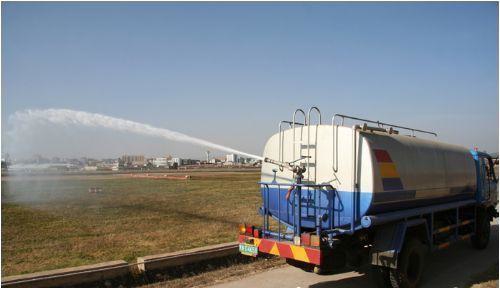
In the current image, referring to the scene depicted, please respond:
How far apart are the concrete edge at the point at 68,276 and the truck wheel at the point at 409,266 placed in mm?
4898

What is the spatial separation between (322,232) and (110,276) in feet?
12.7

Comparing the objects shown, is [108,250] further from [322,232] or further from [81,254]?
[322,232]

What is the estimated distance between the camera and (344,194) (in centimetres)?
732

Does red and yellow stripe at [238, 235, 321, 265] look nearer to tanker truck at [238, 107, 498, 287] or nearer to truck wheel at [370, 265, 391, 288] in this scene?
tanker truck at [238, 107, 498, 287]

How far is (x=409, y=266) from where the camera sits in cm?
797

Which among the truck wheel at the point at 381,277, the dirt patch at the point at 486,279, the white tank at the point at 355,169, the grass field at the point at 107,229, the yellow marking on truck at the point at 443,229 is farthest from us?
the grass field at the point at 107,229

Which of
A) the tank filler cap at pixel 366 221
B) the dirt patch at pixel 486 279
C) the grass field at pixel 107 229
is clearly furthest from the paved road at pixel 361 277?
the grass field at pixel 107 229

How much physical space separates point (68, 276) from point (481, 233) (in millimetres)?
10380

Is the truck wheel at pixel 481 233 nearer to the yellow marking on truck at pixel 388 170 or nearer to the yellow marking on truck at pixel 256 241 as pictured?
the yellow marking on truck at pixel 388 170

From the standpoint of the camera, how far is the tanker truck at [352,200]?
283 inches

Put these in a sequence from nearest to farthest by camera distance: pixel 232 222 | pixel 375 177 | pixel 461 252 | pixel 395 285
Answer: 1. pixel 375 177
2. pixel 395 285
3. pixel 461 252
4. pixel 232 222

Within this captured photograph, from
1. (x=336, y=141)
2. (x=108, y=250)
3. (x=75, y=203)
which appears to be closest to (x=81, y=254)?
(x=108, y=250)

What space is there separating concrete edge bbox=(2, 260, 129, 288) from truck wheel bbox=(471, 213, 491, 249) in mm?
9233

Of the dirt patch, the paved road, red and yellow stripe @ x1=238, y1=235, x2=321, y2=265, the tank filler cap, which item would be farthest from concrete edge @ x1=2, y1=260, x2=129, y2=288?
the dirt patch
